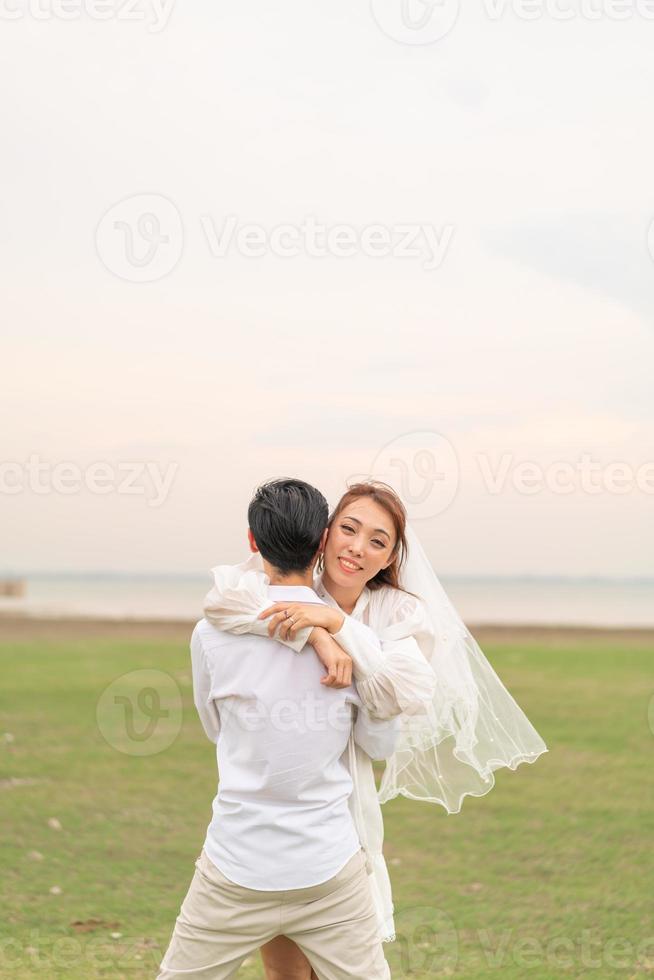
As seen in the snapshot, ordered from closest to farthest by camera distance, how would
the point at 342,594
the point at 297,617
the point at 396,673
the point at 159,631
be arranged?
the point at 297,617 < the point at 396,673 < the point at 342,594 < the point at 159,631

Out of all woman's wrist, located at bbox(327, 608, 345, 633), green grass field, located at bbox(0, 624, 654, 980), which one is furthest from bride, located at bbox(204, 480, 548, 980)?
green grass field, located at bbox(0, 624, 654, 980)

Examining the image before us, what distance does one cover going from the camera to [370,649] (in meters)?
2.94

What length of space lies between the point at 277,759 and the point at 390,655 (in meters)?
0.40

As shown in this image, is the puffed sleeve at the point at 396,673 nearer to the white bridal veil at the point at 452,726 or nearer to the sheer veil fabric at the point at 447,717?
the sheer veil fabric at the point at 447,717

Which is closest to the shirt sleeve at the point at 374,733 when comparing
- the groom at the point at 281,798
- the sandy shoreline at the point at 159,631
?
the groom at the point at 281,798

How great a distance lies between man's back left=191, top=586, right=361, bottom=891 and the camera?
2914 mm

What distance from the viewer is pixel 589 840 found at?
25.3 ft

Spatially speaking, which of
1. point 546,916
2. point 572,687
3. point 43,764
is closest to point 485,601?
point 572,687

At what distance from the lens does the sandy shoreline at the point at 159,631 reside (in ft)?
71.0

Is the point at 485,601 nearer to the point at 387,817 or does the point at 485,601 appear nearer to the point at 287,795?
the point at 387,817

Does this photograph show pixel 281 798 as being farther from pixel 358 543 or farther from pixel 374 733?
pixel 358 543

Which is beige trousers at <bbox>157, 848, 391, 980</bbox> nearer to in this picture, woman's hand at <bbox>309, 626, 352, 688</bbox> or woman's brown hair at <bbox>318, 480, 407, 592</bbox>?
woman's hand at <bbox>309, 626, 352, 688</bbox>

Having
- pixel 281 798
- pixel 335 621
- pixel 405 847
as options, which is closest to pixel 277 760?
pixel 281 798

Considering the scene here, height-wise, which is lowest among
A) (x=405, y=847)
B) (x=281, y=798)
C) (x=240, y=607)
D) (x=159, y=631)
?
(x=159, y=631)
